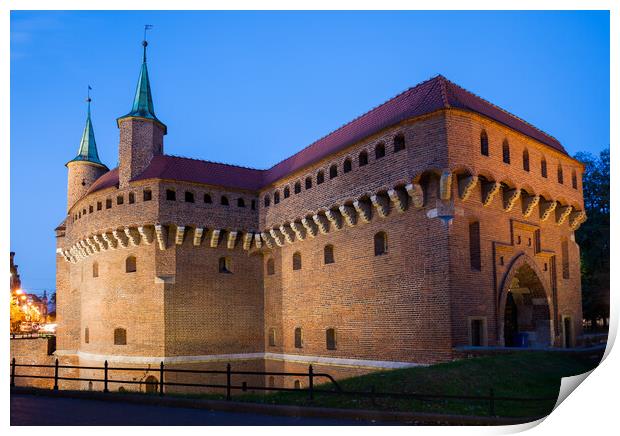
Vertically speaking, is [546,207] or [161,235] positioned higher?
[546,207]

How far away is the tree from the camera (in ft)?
82.6

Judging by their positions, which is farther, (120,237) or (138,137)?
(138,137)

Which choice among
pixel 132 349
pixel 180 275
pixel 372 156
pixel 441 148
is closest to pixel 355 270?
pixel 372 156

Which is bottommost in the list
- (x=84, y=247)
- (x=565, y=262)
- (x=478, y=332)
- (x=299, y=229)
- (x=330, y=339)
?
(x=330, y=339)

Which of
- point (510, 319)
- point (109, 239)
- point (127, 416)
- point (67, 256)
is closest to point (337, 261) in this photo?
point (510, 319)

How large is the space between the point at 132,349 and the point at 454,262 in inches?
657

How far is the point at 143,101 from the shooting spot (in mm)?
30609

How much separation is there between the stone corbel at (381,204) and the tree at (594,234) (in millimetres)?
9725

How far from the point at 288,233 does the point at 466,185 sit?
10.6 metres

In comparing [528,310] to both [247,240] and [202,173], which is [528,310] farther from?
[202,173]

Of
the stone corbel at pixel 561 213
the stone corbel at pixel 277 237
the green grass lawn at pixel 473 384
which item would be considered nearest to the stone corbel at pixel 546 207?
the stone corbel at pixel 561 213

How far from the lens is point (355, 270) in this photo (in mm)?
22891

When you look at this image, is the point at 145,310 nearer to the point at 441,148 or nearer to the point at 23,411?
the point at 23,411

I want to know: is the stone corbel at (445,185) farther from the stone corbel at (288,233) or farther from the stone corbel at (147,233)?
the stone corbel at (147,233)
